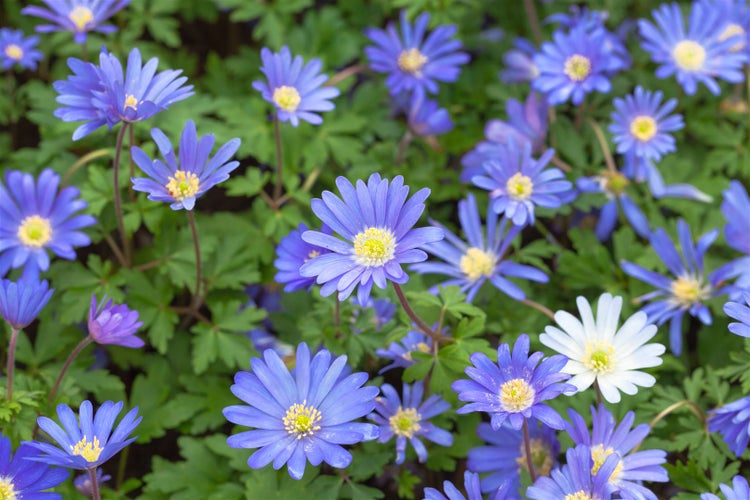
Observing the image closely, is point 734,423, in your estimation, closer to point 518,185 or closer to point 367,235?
point 518,185

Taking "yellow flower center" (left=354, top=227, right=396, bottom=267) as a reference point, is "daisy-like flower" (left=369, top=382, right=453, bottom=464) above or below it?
below

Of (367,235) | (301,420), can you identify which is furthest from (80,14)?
(301,420)

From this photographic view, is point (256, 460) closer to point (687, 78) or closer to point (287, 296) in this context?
point (287, 296)

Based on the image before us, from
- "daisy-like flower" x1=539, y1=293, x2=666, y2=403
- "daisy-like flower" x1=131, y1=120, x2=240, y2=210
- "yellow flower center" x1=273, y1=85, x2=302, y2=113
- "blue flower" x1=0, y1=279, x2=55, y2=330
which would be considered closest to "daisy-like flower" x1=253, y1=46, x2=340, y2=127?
"yellow flower center" x1=273, y1=85, x2=302, y2=113

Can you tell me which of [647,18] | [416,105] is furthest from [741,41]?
[416,105]

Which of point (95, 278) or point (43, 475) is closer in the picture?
point (43, 475)

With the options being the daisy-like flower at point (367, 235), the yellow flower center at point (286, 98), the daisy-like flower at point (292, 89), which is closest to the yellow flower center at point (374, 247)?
the daisy-like flower at point (367, 235)

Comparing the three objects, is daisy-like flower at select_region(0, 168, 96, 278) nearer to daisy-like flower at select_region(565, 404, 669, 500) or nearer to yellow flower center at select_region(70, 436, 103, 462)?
yellow flower center at select_region(70, 436, 103, 462)
